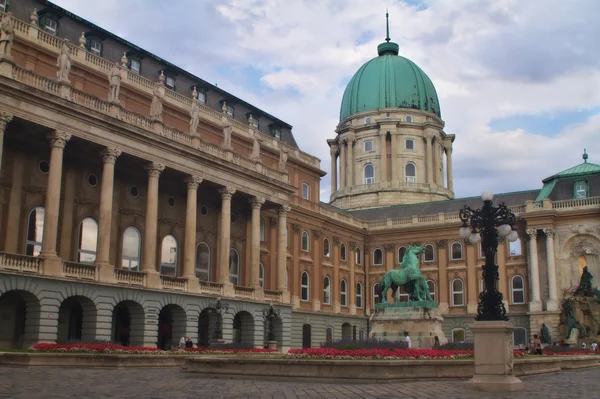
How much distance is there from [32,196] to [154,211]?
7.49 m

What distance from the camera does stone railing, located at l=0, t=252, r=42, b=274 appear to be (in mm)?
34500

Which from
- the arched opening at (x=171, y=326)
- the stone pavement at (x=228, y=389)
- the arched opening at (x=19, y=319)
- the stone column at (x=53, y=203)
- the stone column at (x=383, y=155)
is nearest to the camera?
the stone pavement at (x=228, y=389)

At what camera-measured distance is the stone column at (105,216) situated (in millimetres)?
39969

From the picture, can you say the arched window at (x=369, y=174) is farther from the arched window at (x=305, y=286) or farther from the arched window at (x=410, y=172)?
the arched window at (x=305, y=286)

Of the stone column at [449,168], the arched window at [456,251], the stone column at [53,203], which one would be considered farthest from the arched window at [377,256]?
the stone column at [53,203]

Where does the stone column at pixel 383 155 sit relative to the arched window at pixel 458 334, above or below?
above

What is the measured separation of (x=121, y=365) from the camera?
2972 centimetres

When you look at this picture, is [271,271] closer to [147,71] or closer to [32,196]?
[147,71]

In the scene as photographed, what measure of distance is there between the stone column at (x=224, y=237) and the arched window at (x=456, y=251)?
1255 inches

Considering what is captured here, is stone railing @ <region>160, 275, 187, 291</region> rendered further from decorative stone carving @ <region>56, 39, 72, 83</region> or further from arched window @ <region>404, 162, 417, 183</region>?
arched window @ <region>404, 162, 417, 183</region>

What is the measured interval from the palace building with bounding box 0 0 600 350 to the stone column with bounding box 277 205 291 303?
19 cm

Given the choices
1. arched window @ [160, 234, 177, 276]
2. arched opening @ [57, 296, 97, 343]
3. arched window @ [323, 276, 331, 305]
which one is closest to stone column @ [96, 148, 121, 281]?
arched opening @ [57, 296, 97, 343]

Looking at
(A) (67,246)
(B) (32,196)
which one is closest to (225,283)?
(A) (67,246)

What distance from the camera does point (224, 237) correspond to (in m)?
50.4
